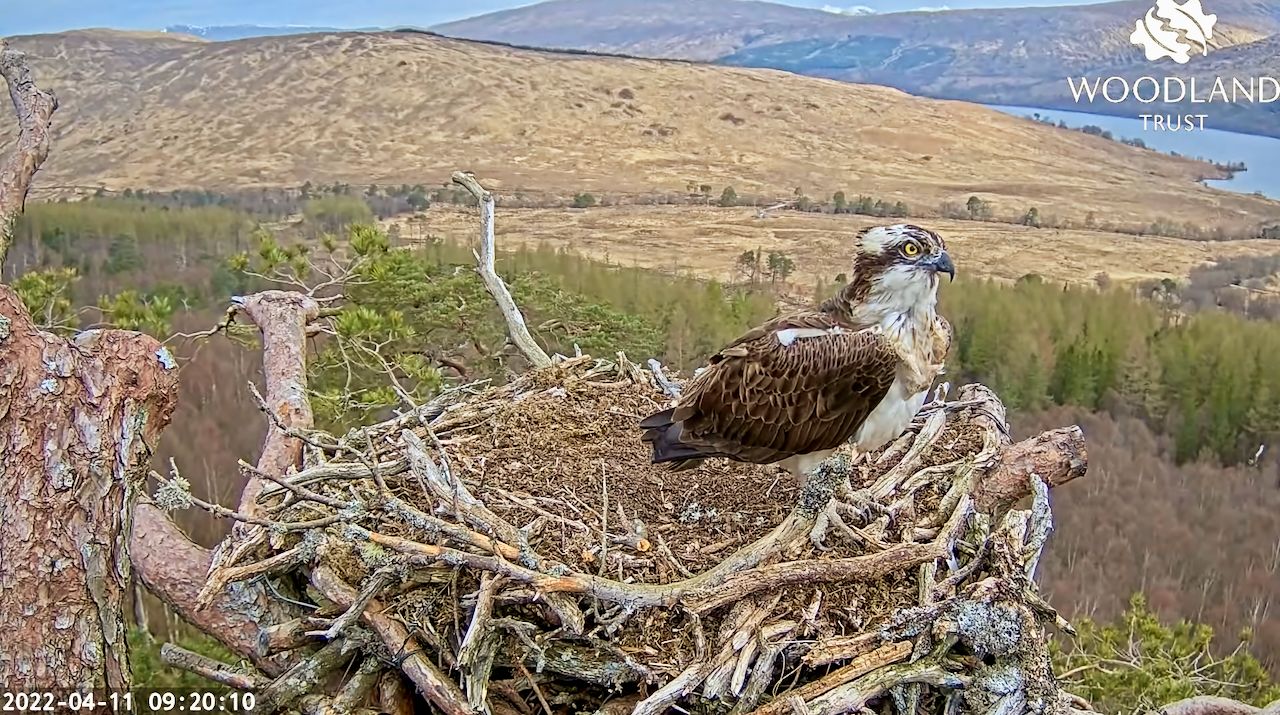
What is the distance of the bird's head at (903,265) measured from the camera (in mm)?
4125

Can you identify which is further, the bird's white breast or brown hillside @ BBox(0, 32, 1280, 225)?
brown hillside @ BBox(0, 32, 1280, 225)

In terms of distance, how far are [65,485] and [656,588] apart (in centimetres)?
200

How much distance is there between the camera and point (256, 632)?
149 inches

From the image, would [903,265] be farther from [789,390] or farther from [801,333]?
[789,390]

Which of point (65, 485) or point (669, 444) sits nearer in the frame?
point (65, 485)

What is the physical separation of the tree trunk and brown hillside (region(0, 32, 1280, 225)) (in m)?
32.5

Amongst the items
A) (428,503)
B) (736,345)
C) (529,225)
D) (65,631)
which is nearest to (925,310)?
(736,345)

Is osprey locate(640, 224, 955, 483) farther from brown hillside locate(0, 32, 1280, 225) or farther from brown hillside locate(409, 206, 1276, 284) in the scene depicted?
brown hillside locate(0, 32, 1280, 225)

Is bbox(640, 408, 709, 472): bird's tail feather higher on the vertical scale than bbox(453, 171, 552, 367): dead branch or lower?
lower

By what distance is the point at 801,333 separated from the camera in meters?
4.32

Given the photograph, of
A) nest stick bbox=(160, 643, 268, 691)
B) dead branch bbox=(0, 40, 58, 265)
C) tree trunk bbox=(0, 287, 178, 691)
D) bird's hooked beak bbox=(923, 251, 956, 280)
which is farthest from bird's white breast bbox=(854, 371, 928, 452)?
dead branch bbox=(0, 40, 58, 265)

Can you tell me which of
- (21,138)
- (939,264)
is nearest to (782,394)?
(939,264)

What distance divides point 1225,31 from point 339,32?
46.7 meters

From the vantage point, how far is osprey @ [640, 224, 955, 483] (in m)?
4.14
